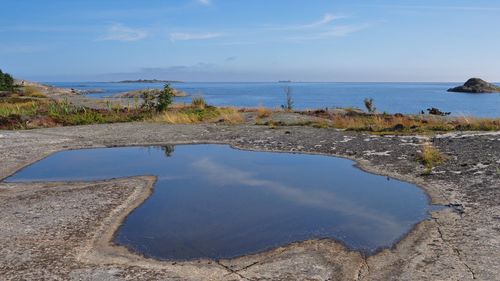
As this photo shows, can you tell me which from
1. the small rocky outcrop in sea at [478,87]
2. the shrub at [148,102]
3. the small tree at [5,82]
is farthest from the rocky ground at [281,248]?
the small rocky outcrop in sea at [478,87]

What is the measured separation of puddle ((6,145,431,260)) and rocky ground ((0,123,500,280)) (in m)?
0.39

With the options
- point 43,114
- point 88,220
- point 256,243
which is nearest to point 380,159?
point 256,243

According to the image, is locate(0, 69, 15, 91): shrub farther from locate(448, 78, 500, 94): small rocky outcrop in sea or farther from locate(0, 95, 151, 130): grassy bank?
locate(448, 78, 500, 94): small rocky outcrop in sea

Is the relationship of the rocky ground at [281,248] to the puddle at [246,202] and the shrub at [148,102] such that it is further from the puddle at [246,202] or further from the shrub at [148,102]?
the shrub at [148,102]

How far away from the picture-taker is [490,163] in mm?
13875

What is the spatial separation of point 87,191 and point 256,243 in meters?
5.62

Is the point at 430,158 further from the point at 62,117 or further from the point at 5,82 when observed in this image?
the point at 5,82

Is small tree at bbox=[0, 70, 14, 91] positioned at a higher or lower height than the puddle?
higher

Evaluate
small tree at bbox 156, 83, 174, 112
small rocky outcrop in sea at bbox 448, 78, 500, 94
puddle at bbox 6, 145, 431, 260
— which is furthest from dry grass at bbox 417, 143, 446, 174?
small rocky outcrop in sea at bbox 448, 78, 500, 94

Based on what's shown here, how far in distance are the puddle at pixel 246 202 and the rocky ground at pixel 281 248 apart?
39 cm

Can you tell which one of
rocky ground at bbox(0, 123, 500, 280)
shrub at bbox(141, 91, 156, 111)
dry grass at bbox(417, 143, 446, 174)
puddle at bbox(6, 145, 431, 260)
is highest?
shrub at bbox(141, 91, 156, 111)

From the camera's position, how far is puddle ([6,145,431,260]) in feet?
28.2

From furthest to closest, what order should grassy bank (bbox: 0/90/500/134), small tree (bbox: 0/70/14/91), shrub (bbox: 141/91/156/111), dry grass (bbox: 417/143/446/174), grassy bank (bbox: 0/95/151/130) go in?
1. small tree (bbox: 0/70/14/91)
2. shrub (bbox: 141/91/156/111)
3. grassy bank (bbox: 0/95/151/130)
4. grassy bank (bbox: 0/90/500/134)
5. dry grass (bbox: 417/143/446/174)

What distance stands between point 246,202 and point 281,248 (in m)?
3.33
